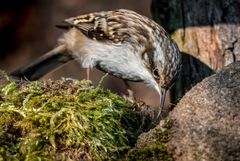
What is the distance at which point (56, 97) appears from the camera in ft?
13.9

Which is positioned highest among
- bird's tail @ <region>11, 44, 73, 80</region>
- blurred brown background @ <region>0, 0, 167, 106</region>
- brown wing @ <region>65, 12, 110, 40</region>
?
brown wing @ <region>65, 12, 110, 40</region>

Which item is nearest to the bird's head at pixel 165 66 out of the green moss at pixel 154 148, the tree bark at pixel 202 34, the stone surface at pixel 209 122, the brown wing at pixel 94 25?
the tree bark at pixel 202 34

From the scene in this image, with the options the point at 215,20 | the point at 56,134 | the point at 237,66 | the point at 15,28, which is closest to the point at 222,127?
the point at 237,66

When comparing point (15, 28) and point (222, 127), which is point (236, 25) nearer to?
point (222, 127)

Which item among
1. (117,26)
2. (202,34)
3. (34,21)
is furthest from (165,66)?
(34,21)

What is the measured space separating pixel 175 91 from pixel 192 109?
243cm

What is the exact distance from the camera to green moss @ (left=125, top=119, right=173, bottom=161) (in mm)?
3756

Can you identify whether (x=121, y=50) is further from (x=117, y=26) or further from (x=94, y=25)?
(x=94, y=25)

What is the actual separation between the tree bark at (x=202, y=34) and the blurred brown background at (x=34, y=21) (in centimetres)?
378

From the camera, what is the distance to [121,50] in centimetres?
630

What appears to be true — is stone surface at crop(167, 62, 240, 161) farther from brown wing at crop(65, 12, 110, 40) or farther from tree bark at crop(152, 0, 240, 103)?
brown wing at crop(65, 12, 110, 40)

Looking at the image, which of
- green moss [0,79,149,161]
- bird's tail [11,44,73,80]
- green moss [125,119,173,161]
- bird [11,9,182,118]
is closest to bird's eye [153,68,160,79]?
bird [11,9,182,118]

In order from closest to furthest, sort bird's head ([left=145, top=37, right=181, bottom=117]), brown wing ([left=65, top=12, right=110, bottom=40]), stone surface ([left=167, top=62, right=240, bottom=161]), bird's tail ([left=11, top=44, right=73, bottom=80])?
stone surface ([left=167, top=62, right=240, bottom=161]) < bird's head ([left=145, top=37, right=181, bottom=117]) < brown wing ([left=65, top=12, right=110, bottom=40]) < bird's tail ([left=11, top=44, right=73, bottom=80])

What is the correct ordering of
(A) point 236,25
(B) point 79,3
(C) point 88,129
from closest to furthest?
1. (C) point 88,129
2. (A) point 236,25
3. (B) point 79,3
